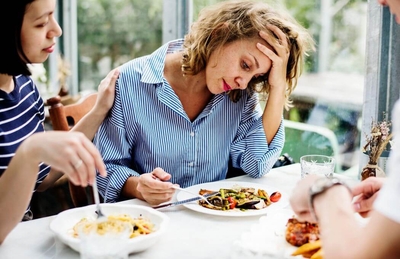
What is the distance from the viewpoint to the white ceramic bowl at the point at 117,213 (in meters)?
1.20

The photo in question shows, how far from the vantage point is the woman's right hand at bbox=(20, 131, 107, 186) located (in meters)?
1.10

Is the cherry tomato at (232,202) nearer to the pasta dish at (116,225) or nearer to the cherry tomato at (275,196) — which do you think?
the cherry tomato at (275,196)

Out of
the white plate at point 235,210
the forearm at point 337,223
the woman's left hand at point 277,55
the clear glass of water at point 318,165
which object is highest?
the woman's left hand at point 277,55

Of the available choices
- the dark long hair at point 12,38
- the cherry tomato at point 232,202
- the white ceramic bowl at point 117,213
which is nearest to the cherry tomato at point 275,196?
the cherry tomato at point 232,202

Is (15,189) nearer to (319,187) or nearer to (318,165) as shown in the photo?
(319,187)

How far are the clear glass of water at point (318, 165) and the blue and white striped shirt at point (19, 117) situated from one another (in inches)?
31.6

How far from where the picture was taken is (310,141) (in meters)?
2.49

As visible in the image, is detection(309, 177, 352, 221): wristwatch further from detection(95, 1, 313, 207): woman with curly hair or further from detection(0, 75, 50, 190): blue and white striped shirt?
detection(0, 75, 50, 190): blue and white striped shirt

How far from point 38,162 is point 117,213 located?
0.32m

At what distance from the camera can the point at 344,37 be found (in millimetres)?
2297

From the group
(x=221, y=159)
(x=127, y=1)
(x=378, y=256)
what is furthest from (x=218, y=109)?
(x=127, y=1)

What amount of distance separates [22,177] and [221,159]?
2.79ft

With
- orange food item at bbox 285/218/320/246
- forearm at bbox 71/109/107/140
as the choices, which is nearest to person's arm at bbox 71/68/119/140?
forearm at bbox 71/109/107/140

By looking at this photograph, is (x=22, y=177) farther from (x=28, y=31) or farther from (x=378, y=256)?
(x=378, y=256)
